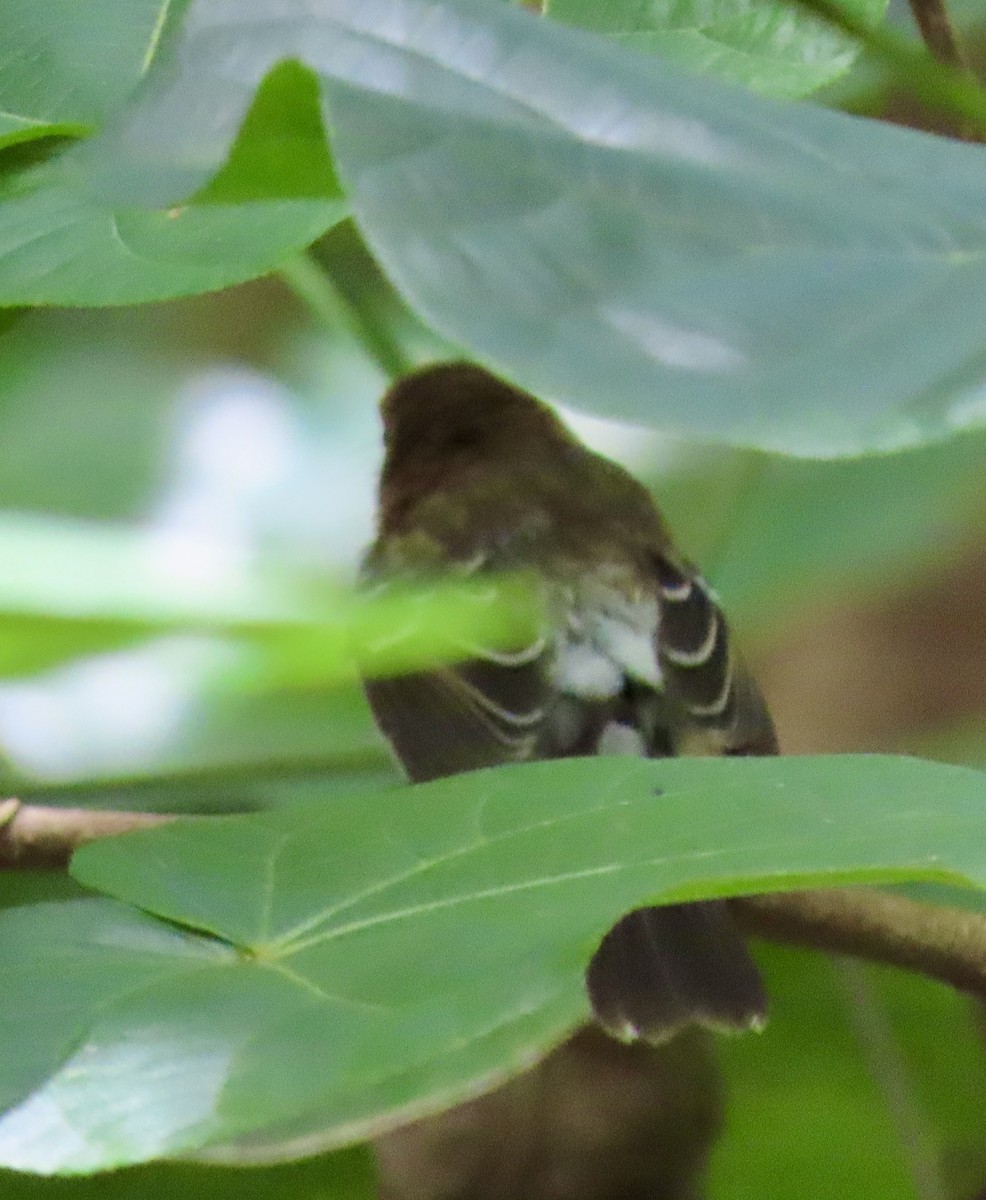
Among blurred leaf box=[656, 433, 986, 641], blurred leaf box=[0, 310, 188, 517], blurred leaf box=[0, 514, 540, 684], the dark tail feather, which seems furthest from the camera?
blurred leaf box=[0, 310, 188, 517]

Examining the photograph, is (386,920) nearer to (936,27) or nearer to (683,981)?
(683,981)

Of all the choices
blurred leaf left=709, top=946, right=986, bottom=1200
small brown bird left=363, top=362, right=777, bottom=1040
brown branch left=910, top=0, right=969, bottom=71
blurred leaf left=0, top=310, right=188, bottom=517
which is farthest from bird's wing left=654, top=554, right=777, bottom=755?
brown branch left=910, top=0, right=969, bottom=71

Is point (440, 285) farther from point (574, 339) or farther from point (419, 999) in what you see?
point (419, 999)

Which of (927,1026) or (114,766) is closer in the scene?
(114,766)

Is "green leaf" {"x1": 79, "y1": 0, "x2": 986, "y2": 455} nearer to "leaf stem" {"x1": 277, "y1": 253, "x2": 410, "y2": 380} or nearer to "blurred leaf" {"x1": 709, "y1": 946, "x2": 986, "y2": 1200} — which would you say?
"leaf stem" {"x1": 277, "y1": 253, "x2": 410, "y2": 380}

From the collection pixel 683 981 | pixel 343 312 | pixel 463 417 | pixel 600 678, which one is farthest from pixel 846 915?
pixel 463 417

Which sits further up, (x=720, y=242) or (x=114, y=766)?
(x=720, y=242)

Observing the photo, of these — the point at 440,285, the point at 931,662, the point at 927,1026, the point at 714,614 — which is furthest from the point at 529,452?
the point at 440,285
